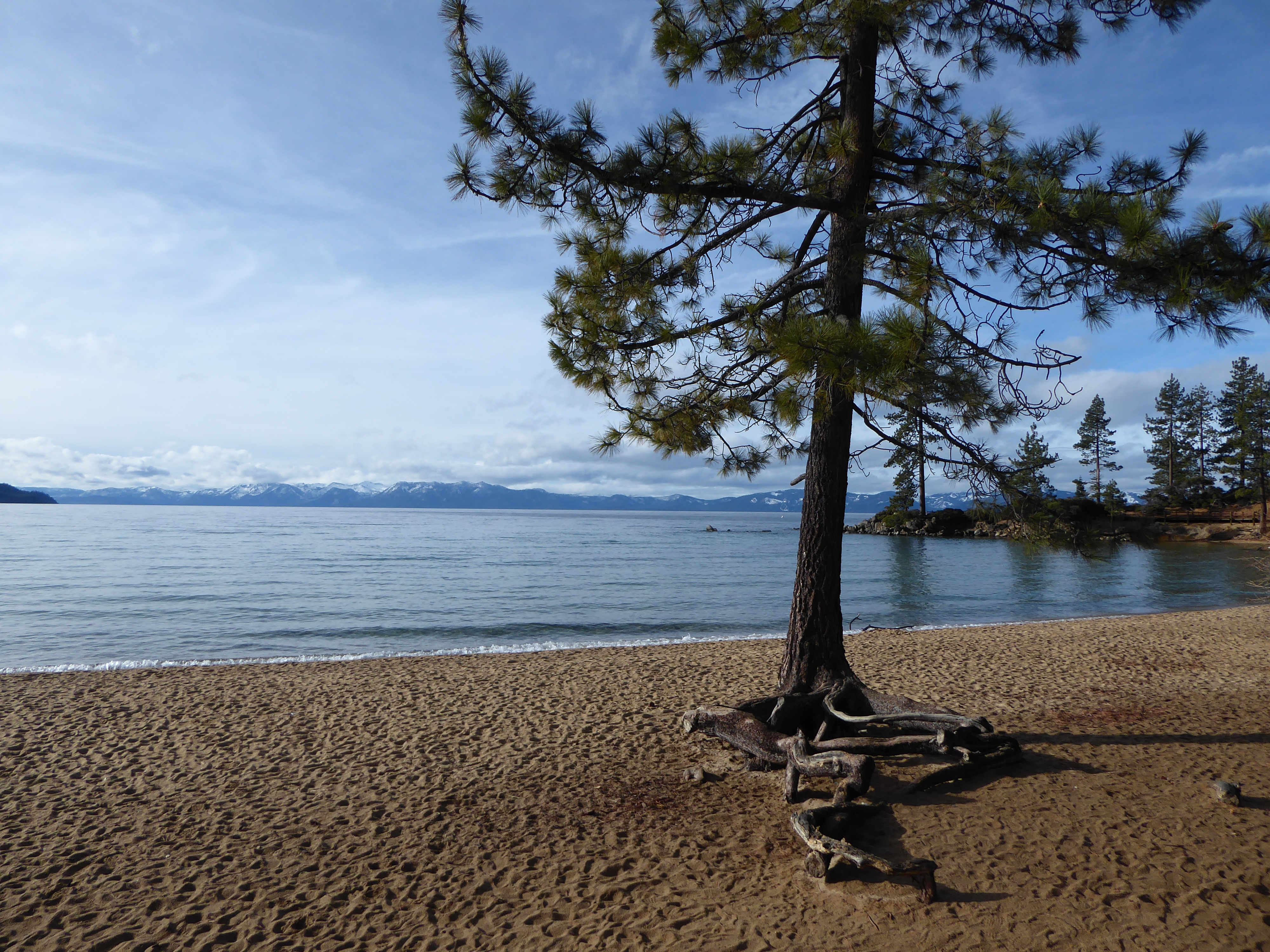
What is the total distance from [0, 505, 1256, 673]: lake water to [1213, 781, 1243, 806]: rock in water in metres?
1.89

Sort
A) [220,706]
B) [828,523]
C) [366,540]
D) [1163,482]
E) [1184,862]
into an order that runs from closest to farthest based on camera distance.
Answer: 1. [1184,862]
2. [828,523]
3. [220,706]
4. [366,540]
5. [1163,482]

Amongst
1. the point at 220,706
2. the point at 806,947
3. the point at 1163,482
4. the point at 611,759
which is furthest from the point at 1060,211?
the point at 1163,482

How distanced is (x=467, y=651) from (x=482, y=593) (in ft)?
36.1

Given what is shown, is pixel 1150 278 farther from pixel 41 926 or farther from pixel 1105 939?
pixel 41 926

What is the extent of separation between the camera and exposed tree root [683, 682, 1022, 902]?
5.01 meters

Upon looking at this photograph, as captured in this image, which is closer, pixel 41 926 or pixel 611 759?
pixel 41 926

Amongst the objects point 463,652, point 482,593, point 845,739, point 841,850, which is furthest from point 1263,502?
point 841,850

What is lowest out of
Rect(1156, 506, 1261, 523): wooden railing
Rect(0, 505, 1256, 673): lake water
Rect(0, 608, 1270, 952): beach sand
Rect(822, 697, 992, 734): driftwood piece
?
Rect(0, 505, 1256, 673): lake water

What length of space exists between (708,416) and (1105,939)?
4.84 metres

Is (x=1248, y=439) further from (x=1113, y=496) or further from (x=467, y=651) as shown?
(x=467, y=651)

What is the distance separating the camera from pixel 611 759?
695 centimetres

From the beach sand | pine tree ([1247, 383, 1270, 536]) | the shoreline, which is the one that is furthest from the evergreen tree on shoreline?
the beach sand

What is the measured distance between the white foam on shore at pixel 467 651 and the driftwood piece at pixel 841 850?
382 inches

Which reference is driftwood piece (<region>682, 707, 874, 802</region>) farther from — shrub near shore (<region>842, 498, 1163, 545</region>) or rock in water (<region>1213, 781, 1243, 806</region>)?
rock in water (<region>1213, 781, 1243, 806</region>)
